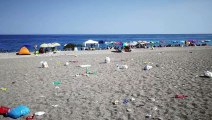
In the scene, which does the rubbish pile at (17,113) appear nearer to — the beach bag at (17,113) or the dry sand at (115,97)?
the beach bag at (17,113)

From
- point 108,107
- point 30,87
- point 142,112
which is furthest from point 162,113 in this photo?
point 30,87

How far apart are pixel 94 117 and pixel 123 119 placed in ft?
2.44

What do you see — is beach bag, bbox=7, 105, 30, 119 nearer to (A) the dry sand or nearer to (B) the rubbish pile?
(B) the rubbish pile

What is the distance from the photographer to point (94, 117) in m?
4.60

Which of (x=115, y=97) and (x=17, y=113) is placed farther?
(x=115, y=97)

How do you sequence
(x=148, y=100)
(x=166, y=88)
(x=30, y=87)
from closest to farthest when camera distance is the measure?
1. (x=148, y=100)
2. (x=166, y=88)
3. (x=30, y=87)

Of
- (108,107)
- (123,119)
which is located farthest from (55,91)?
(123,119)

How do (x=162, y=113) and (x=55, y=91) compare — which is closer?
(x=162, y=113)

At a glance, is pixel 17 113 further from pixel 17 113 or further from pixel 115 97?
pixel 115 97

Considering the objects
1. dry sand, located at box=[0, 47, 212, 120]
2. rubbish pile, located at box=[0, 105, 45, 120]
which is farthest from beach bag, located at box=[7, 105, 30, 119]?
dry sand, located at box=[0, 47, 212, 120]

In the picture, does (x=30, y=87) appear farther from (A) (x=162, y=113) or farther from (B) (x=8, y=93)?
(A) (x=162, y=113)

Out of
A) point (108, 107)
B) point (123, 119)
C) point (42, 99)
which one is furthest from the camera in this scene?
point (42, 99)

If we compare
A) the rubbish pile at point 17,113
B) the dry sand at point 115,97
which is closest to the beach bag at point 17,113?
the rubbish pile at point 17,113

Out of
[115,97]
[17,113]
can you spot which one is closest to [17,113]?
[17,113]
